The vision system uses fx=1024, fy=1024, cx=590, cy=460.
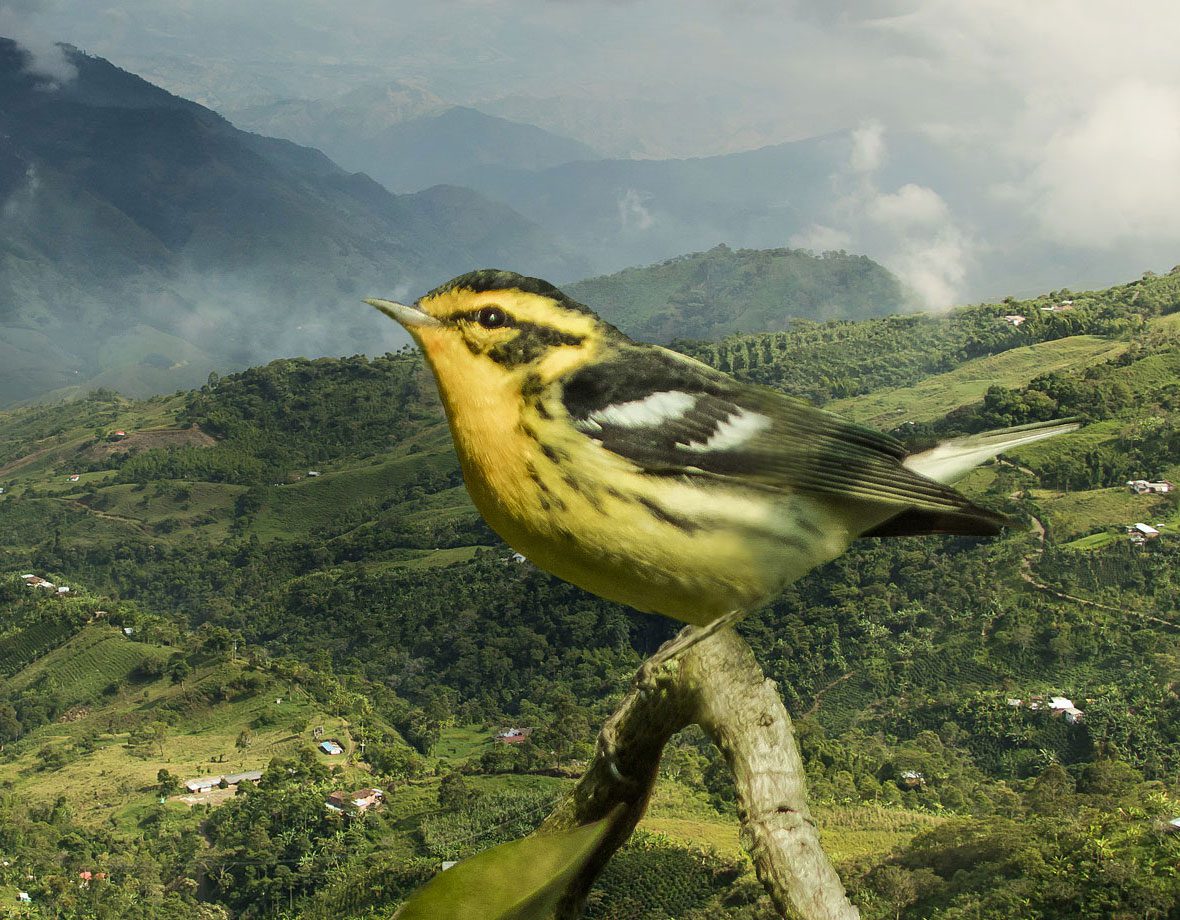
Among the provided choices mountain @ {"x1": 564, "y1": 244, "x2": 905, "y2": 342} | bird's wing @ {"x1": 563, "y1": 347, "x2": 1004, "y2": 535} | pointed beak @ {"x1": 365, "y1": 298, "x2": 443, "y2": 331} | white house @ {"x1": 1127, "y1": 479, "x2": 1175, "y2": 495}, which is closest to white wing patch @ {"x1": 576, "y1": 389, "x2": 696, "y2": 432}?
bird's wing @ {"x1": 563, "y1": 347, "x2": 1004, "y2": 535}

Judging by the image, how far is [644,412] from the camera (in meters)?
2.27

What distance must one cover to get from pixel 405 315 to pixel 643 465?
1.96 feet

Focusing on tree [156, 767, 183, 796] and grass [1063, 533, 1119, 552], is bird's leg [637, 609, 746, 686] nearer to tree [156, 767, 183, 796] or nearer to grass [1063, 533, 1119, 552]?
grass [1063, 533, 1119, 552]

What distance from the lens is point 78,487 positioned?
7481 cm

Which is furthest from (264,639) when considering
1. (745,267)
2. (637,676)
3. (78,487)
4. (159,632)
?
(745,267)

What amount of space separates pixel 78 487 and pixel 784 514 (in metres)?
81.9

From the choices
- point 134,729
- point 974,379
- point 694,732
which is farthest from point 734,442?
point 974,379

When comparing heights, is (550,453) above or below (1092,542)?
above

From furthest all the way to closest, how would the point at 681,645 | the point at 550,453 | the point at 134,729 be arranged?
the point at 134,729 < the point at 550,453 < the point at 681,645

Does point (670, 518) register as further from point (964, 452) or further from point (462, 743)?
point (462, 743)

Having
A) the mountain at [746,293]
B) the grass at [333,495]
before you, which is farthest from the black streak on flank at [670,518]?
the mountain at [746,293]

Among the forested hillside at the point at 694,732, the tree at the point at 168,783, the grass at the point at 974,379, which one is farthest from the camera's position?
the grass at the point at 974,379

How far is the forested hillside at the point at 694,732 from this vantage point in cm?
2000

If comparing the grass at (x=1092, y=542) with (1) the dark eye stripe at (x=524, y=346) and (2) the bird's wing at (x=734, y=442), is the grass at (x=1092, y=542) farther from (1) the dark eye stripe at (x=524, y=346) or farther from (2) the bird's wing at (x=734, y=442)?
(1) the dark eye stripe at (x=524, y=346)
